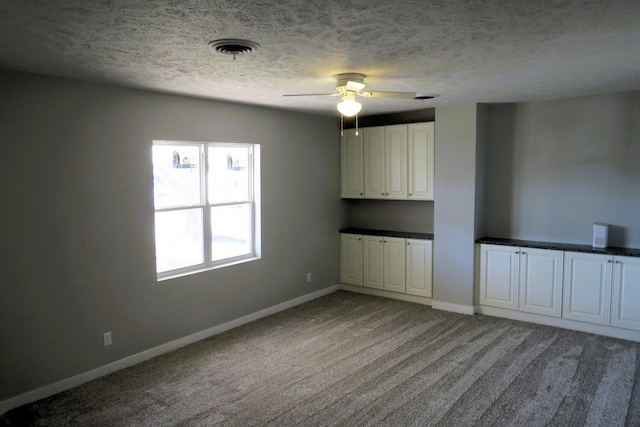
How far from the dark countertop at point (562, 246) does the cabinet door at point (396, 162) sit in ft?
4.00

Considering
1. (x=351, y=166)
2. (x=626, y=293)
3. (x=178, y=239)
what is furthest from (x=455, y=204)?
(x=178, y=239)

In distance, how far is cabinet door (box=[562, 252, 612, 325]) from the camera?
4.68 m

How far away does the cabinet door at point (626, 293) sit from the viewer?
4.52m

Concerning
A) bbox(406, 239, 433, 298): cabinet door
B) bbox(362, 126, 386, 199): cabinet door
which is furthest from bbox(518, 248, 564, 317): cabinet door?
bbox(362, 126, 386, 199): cabinet door

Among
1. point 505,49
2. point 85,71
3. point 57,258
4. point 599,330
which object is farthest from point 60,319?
point 599,330

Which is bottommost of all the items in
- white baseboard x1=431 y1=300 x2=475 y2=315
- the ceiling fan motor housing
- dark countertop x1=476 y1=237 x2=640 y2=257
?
white baseboard x1=431 y1=300 x2=475 y2=315

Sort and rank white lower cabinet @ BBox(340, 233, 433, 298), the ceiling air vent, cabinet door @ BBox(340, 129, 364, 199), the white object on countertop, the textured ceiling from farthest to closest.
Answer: cabinet door @ BBox(340, 129, 364, 199)
white lower cabinet @ BBox(340, 233, 433, 298)
the white object on countertop
the ceiling air vent
the textured ceiling

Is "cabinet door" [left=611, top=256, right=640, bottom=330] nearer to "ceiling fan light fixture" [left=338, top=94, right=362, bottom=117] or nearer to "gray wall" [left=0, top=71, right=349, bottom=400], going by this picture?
"ceiling fan light fixture" [left=338, top=94, right=362, bottom=117]

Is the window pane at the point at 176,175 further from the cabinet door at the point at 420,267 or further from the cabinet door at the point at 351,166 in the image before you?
the cabinet door at the point at 420,267

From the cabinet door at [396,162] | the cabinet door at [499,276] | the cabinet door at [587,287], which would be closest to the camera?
the cabinet door at [587,287]

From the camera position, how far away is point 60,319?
3650 millimetres

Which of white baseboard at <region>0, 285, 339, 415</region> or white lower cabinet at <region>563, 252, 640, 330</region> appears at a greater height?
white lower cabinet at <region>563, 252, 640, 330</region>

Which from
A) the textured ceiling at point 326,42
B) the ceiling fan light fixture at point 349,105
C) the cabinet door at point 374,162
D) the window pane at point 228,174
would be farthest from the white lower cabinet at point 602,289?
the window pane at point 228,174

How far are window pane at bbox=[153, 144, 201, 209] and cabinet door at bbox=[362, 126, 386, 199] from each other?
2464 millimetres
